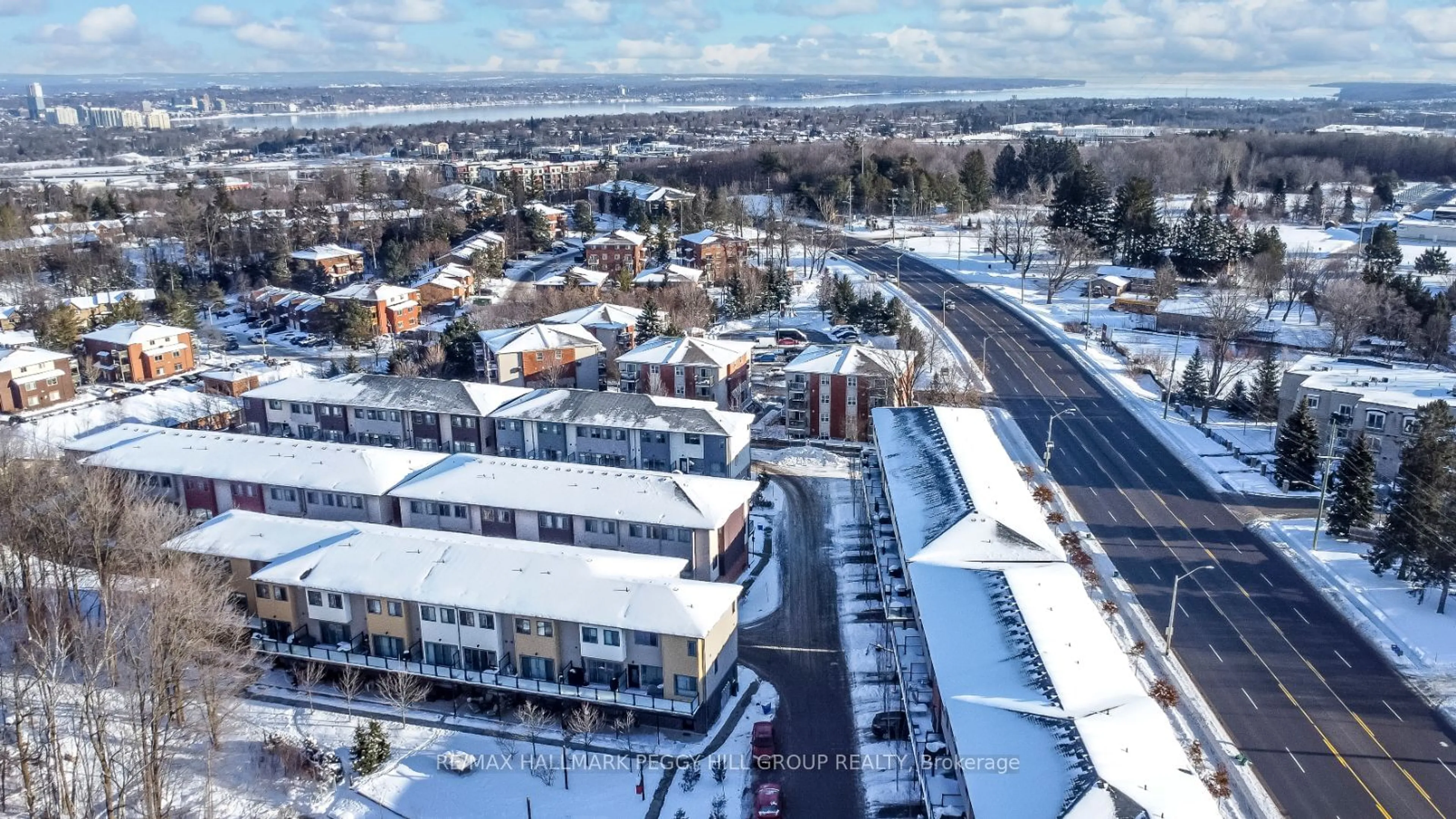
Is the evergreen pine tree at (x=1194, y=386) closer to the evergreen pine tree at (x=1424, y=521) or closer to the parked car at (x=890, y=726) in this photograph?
the evergreen pine tree at (x=1424, y=521)

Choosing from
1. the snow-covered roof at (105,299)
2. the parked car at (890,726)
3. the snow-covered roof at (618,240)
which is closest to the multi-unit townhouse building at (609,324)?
the snow-covered roof at (618,240)

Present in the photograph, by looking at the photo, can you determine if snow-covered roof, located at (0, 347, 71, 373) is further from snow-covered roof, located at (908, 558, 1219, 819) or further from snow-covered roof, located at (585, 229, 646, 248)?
snow-covered roof, located at (908, 558, 1219, 819)

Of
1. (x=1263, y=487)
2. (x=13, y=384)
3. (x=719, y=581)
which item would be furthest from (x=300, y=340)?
(x=1263, y=487)

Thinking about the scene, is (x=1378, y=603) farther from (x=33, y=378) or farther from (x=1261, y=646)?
(x=33, y=378)

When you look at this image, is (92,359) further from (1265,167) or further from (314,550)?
(1265,167)

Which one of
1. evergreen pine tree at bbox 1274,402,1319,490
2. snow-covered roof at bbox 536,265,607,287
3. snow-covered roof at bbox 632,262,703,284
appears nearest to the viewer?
evergreen pine tree at bbox 1274,402,1319,490

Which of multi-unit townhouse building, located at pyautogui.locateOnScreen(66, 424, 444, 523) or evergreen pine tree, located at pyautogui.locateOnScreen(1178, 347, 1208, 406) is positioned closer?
multi-unit townhouse building, located at pyautogui.locateOnScreen(66, 424, 444, 523)

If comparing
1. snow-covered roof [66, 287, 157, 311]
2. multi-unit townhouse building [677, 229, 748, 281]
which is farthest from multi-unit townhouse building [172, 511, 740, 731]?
multi-unit townhouse building [677, 229, 748, 281]

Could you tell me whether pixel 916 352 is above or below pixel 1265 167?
below
